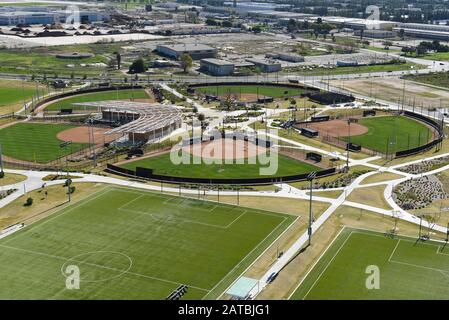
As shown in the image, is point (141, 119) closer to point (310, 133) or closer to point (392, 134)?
point (310, 133)

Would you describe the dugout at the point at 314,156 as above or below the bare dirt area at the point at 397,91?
below

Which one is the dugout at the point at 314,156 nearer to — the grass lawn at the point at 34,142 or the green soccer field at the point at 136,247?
the green soccer field at the point at 136,247

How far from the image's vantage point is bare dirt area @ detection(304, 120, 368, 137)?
429 ft

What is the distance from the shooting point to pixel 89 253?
72.2m

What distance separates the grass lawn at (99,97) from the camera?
156500 millimetres

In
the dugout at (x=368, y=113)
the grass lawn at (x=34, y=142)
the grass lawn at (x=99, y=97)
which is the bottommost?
the grass lawn at (x=34, y=142)

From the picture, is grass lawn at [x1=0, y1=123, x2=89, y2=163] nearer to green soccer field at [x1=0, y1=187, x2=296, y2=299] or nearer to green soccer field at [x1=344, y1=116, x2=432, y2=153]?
green soccer field at [x1=0, y1=187, x2=296, y2=299]

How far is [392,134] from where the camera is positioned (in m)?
130

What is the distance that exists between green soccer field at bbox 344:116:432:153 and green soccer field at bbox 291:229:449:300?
147 ft

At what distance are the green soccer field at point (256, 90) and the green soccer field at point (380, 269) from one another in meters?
98.7

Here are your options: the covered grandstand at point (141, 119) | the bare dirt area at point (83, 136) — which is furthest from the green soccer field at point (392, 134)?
the bare dirt area at point (83, 136)

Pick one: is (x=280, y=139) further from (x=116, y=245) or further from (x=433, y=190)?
(x=116, y=245)

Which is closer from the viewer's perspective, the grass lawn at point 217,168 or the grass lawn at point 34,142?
the grass lawn at point 217,168

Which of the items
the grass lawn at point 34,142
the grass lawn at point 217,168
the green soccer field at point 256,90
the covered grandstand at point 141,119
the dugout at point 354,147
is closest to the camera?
the grass lawn at point 217,168
